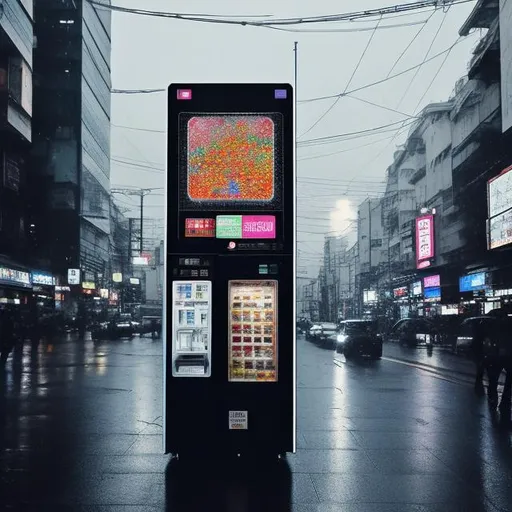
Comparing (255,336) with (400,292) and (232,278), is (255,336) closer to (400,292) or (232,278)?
(232,278)

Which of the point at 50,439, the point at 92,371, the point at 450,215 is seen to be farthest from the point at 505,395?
the point at 450,215

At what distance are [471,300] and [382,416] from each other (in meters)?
42.9

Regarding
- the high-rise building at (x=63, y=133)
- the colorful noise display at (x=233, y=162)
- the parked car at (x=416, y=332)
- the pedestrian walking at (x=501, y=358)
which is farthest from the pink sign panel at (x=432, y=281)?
the colorful noise display at (x=233, y=162)

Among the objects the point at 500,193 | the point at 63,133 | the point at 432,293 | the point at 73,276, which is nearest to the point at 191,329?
the point at 500,193

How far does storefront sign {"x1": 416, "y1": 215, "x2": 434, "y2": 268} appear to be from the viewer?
69188mm

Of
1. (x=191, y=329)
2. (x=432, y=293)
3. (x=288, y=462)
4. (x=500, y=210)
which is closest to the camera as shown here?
(x=191, y=329)

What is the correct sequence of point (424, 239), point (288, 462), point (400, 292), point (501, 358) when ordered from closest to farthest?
point (288, 462), point (501, 358), point (424, 239), point (400, 292)

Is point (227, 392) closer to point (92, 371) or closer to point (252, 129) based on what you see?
point (252, 129)

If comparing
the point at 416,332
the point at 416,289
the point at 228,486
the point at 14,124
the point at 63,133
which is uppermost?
the point at 63,133

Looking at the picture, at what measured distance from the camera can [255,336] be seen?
8.56 meters

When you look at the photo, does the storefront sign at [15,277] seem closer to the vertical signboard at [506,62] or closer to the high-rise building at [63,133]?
the high-rise building at [63,133]

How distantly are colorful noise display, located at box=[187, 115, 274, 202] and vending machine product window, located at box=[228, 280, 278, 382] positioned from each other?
3.37 feet

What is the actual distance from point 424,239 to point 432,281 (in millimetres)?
7096

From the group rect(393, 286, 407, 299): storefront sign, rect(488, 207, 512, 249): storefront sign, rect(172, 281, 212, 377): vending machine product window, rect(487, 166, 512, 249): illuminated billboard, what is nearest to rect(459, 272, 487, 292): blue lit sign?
rect(487, 166, 512, 249): illuminated billboard
